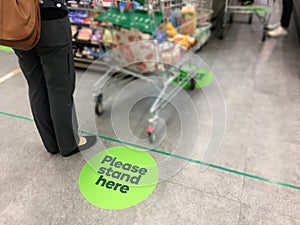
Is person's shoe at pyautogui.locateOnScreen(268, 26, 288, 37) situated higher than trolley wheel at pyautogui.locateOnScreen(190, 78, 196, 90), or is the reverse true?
person's shoe at pyautogui.locateOnScreen(268, 26, 288, 37)

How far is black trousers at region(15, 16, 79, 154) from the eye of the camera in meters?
1.18

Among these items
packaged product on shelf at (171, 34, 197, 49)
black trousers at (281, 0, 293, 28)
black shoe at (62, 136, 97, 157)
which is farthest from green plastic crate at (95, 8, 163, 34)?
black trousers at (281, 0, 293, 28)

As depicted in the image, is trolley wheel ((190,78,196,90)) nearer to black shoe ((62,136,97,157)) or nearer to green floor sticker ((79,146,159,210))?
green floor sticker ((79,146,159,210))

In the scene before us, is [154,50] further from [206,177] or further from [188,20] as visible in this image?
[206,177]

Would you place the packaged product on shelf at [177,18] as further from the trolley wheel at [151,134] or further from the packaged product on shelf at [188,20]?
the trolley wheel at [151,134]

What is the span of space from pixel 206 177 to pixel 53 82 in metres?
0.96

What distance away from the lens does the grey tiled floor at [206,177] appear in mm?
1310

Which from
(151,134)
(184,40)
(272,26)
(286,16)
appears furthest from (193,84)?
(272,26)

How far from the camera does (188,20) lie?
2.07m

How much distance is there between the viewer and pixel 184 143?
174 centimetres

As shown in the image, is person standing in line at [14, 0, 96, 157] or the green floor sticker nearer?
person standing in line at [14, 0, 96, 157]

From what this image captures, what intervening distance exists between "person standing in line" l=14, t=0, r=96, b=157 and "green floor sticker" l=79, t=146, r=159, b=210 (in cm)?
18

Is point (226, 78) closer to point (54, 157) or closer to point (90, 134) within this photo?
point (90, 134)

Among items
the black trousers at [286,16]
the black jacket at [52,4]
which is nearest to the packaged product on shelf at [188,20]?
the black trousers at [286,16]
